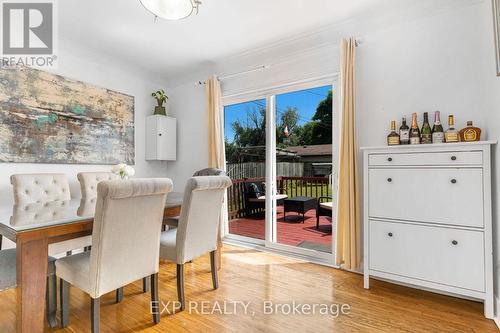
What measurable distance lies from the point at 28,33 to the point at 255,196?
3.19 meters

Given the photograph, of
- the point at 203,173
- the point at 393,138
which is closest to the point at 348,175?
the point at 393,138

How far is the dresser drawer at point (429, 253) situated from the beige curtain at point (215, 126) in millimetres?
2128

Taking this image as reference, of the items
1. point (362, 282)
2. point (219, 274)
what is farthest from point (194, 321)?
point (362, 282)

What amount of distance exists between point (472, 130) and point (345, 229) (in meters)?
1.32

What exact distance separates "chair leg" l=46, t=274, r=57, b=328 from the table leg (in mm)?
307

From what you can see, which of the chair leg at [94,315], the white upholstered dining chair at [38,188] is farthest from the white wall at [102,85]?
the chair leg at [94,315]

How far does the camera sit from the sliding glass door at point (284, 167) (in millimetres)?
3031

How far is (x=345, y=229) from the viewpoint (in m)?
2.56

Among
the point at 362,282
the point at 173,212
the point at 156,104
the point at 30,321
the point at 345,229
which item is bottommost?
the point at 362,282

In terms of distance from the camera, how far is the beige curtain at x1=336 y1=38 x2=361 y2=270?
252 cm

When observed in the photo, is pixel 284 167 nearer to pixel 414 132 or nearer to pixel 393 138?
pixel 393 138

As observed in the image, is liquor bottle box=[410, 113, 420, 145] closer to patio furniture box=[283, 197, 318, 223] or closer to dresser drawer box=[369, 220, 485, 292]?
dresser drawer box=[369, 220, 485, 292]

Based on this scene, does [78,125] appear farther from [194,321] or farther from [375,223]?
[375,223]

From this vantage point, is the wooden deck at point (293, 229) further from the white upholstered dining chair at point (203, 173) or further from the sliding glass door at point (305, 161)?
the white upholstered dining chair at point (203, 173)
